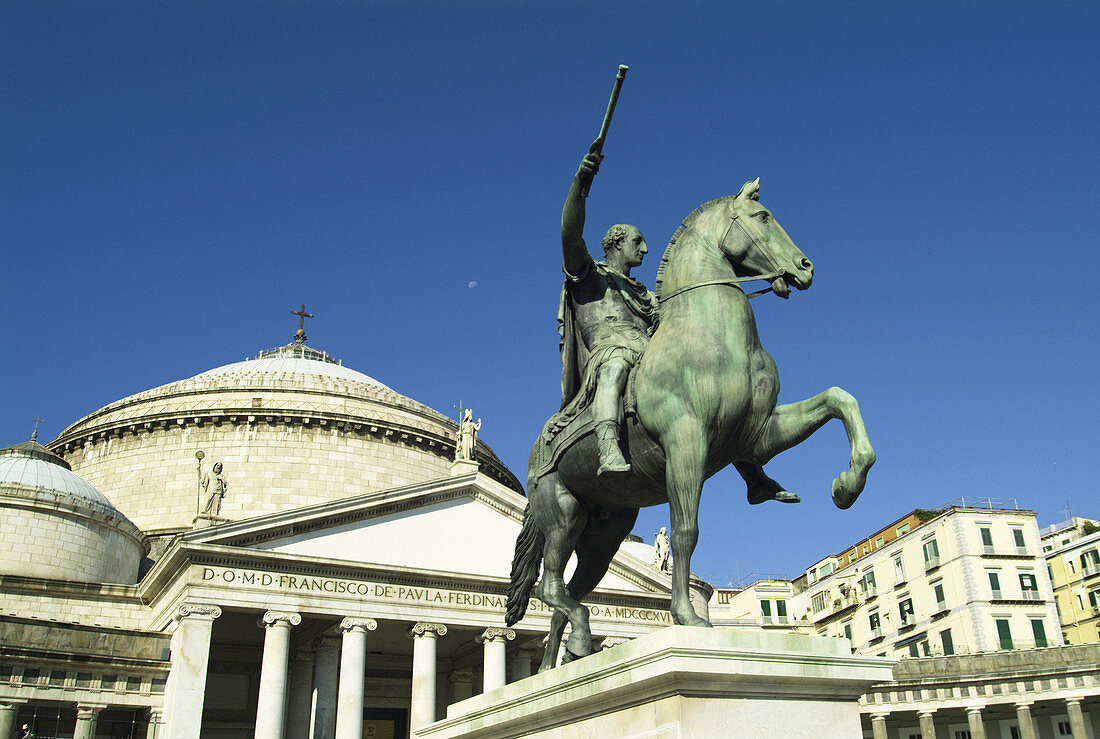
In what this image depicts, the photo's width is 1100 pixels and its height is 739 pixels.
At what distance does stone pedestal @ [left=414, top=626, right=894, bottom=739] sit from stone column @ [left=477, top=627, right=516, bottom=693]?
30.3 meters

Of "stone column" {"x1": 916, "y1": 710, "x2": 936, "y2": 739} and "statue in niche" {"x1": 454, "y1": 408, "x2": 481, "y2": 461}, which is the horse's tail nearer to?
"statue in niche" {"x1": 454, "y1": 408, "x2": 481, "y2": 461}

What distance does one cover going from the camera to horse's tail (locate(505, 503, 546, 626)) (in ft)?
30.7

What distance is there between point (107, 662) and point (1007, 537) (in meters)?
49.0

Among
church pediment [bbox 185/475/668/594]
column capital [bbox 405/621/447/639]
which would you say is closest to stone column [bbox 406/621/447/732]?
column capital [bbox 405/621/447/639]

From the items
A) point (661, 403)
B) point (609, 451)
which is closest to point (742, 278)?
point (661, 403)

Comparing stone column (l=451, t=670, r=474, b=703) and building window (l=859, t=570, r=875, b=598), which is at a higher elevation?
building window (l=859, t=570, r=875, b=598)

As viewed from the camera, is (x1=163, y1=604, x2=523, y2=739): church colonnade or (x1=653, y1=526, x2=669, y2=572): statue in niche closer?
(x1=163, y1=604, x2=523, y2=739): church colonnade

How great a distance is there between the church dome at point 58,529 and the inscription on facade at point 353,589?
9.34 meters

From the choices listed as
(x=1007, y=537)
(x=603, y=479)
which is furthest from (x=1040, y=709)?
(x=603, y=479)

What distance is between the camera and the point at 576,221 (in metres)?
8.70

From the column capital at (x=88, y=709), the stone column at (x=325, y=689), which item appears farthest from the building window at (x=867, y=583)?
the column capital at (x=88, y=709)

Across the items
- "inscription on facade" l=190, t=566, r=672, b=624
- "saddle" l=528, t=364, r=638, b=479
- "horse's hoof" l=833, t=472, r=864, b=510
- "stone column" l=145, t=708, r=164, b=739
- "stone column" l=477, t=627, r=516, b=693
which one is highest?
"inscription on facade" l=190, t=566, r=672, b=624

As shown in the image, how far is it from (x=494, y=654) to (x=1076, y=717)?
92.9 feet

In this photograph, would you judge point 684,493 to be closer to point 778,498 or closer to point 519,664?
point 778,498
